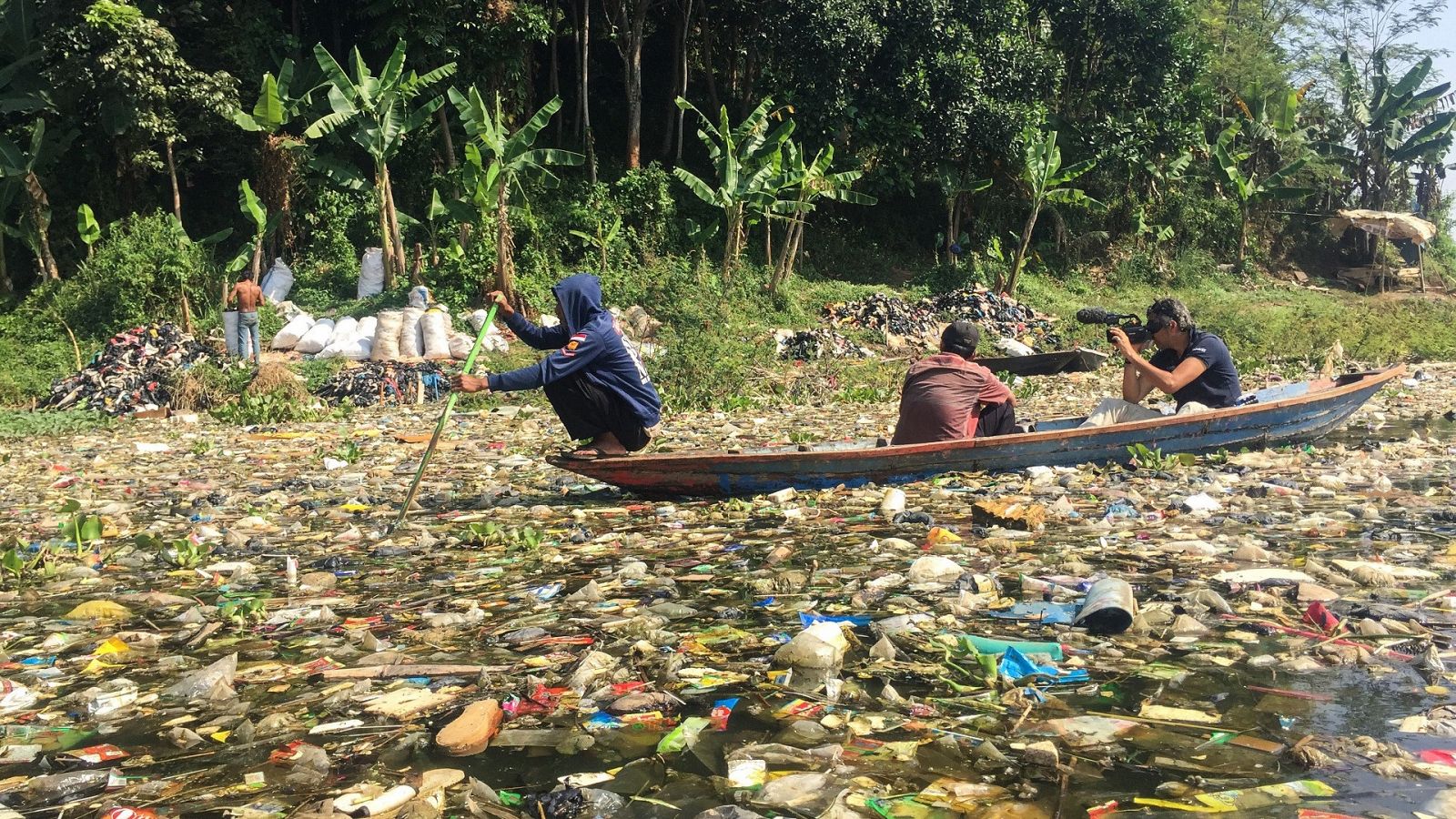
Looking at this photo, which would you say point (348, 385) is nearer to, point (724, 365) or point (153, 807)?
point (724, 365)

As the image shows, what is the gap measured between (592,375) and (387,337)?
8.25 m

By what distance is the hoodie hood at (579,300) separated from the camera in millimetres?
5633

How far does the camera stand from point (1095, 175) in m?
22.0

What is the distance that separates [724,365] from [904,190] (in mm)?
11025

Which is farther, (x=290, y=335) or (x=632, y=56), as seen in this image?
(x=632, y=56)

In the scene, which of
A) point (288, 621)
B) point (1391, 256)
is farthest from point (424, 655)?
point (1391, 256)

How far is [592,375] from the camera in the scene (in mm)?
5750

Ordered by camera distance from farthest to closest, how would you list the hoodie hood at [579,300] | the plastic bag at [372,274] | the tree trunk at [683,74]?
1. the tree trunk at [683,74]
2. the plastic bag at [372,274]
3. the hoodie hood at [579,300]

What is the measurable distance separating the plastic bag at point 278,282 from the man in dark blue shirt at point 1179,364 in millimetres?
12647

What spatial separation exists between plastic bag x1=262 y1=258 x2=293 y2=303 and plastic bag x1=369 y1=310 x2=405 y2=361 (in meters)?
2.90

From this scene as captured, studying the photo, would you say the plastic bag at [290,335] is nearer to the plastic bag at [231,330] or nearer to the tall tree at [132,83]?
the plastic bag at [231,330]

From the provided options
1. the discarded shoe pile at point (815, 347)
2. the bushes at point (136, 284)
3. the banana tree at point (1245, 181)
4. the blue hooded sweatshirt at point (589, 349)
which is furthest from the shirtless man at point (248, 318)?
the banana tree at point (1245, 181)

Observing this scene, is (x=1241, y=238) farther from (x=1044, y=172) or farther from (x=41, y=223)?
(x=41, y=223)

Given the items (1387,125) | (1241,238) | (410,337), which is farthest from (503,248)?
(1387,125)
